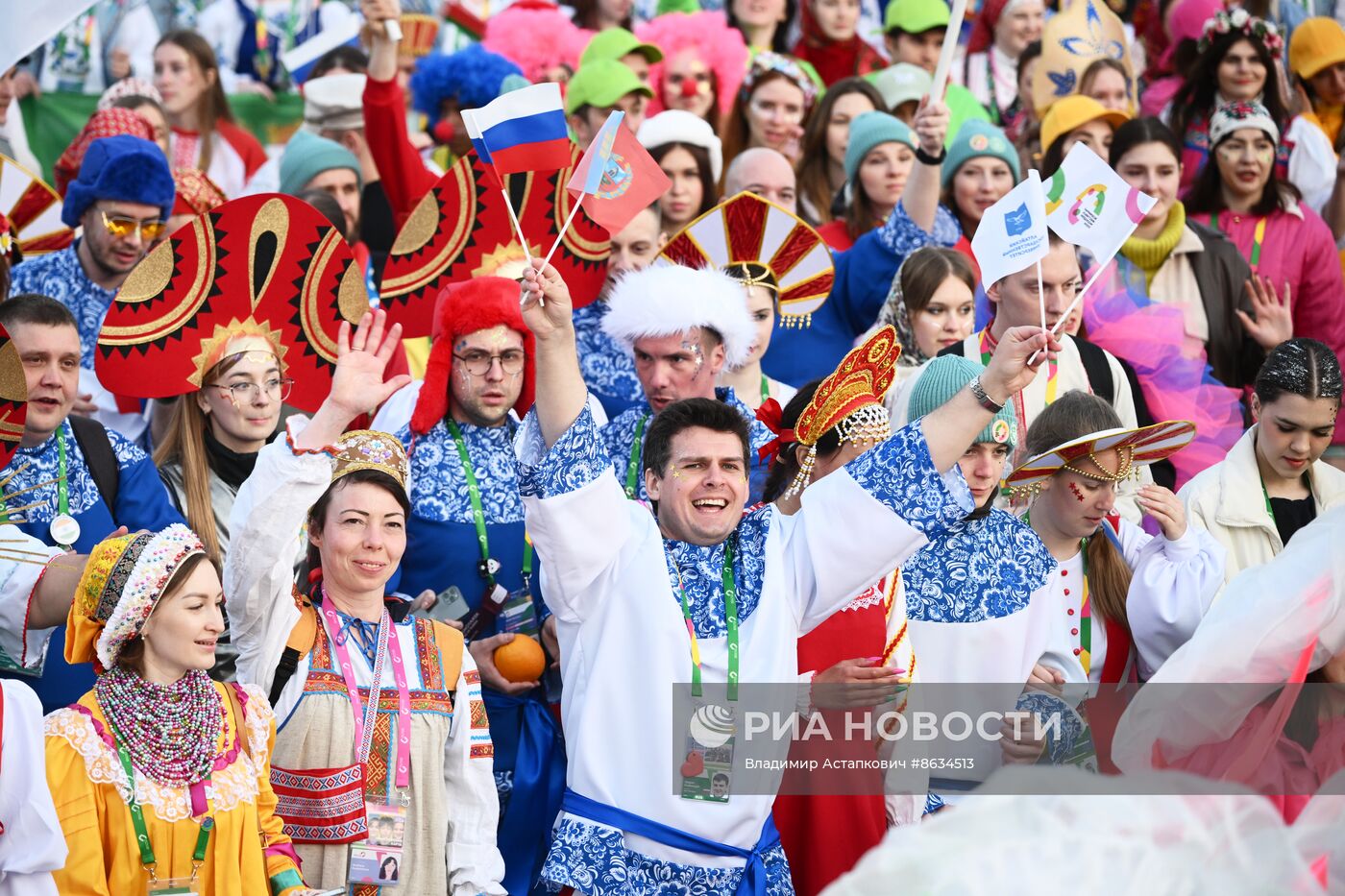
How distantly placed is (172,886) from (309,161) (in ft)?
15.3

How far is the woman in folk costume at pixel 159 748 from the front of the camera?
4207 millimetres

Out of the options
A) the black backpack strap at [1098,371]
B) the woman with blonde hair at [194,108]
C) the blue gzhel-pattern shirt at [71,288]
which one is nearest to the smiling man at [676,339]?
the black backpack strap at [1098,371]

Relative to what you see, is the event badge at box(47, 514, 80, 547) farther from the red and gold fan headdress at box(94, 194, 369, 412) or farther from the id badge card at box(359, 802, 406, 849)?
the id badge card at box(359, 802, 406, 849)

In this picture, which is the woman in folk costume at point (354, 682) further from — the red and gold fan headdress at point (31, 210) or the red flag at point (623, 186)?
the red and gold fan headdress at point (31, 210)

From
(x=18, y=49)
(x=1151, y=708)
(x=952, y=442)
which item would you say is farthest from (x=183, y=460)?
(x=1151, y=708)

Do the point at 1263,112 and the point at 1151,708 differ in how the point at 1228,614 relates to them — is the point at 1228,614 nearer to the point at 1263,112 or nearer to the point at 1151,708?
the point at 1151,708

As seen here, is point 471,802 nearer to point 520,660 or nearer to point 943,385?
point 520,660

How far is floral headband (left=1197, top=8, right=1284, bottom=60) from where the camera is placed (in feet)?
29.8

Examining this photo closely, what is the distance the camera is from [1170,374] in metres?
6.82

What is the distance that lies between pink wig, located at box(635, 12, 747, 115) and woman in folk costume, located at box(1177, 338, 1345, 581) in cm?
426

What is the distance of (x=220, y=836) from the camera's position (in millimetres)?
4293

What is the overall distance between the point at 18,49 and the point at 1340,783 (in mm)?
3673

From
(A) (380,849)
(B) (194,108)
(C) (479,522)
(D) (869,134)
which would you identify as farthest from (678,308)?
(B) (194,108)

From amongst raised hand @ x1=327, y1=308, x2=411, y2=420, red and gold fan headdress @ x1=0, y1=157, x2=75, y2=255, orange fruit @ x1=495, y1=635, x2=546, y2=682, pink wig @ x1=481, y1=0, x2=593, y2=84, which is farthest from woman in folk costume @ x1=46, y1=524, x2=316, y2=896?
pink wig @ x1=481, y1=0, x2=593, y2=84
